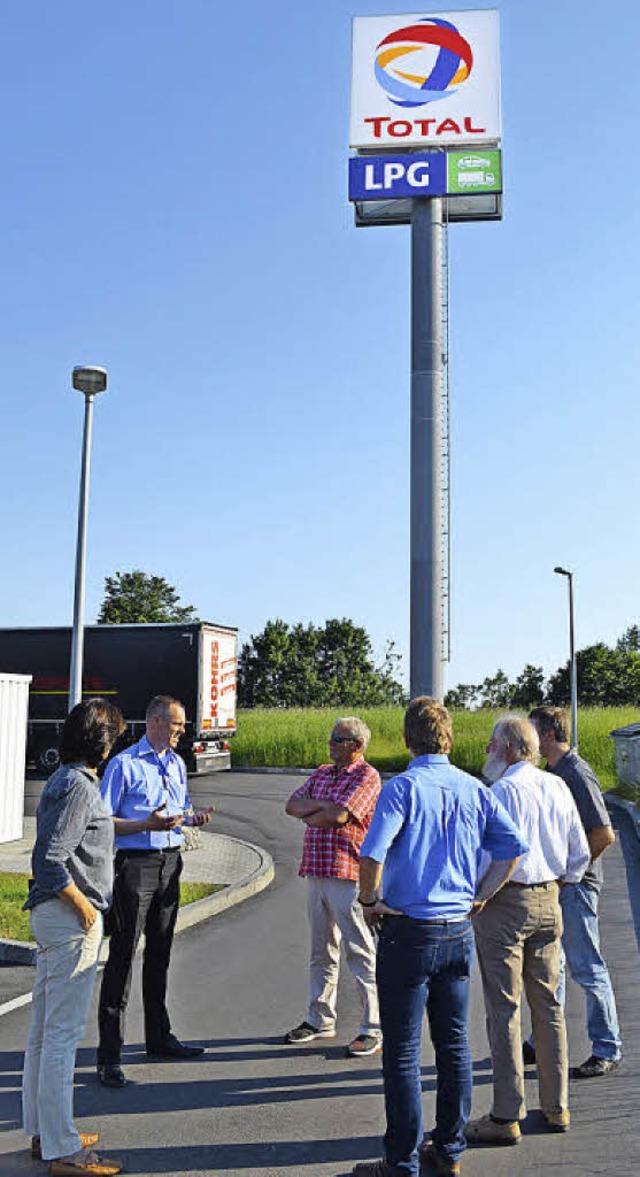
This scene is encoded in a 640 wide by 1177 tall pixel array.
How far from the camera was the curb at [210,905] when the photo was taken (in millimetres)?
7777

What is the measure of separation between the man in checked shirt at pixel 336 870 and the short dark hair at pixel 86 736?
62.6 inches

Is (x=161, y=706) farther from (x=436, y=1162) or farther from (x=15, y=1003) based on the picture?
(x=436, y=1162)

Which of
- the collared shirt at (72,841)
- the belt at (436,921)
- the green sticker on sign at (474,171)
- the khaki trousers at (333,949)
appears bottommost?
the khaki trousers at (333,949)

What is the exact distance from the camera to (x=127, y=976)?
5453 millimetres

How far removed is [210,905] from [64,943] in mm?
5582

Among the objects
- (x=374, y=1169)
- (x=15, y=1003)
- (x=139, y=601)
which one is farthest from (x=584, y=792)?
(x=139, y=601)

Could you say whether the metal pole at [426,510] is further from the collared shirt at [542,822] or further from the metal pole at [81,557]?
the collared shirt at [542,822]

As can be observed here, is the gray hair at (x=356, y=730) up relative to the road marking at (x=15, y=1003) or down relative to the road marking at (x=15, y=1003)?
up

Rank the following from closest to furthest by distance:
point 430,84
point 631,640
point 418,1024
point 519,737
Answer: point 418,1024
point 519,737
point 430,84
point 631,640

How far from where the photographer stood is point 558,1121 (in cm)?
464

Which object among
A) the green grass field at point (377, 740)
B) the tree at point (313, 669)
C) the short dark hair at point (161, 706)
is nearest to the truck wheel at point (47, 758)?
the green grass field at point (377, 740)

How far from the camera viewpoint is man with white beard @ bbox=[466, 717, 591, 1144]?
4.58 metres

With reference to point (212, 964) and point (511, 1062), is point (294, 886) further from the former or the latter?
point (511, 1062)

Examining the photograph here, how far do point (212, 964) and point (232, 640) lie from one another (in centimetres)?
1712
